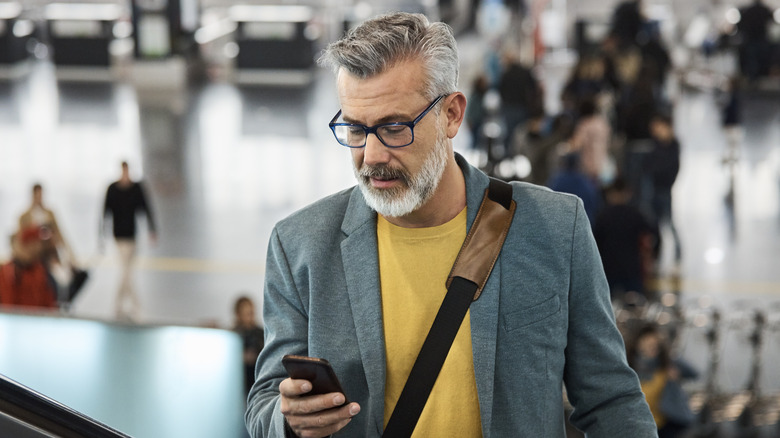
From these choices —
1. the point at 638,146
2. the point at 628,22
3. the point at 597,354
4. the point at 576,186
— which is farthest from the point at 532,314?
the point at 628,22

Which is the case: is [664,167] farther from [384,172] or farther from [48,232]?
[384,172]

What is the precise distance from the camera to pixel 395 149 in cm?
204

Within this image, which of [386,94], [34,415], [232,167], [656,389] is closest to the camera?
[34,415]

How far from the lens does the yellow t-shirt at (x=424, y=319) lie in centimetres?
212

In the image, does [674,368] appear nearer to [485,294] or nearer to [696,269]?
[696,269]

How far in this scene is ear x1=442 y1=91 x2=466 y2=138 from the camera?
84.5 inches

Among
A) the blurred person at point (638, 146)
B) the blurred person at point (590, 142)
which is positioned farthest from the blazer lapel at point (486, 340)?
the blurred person at point (638, 146)

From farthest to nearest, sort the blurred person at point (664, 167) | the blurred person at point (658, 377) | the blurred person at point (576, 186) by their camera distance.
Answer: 1. the blurred person at point (664, 167)
2. the blurred person at point (576, 186)
3. the blurred person at point (658, 377)

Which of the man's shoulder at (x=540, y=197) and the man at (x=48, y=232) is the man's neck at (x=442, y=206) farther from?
the man at (x=48, y=232)

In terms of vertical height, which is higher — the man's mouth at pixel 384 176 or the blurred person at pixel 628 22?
the blurred person at pixel 628 22

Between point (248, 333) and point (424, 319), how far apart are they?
4994 mm

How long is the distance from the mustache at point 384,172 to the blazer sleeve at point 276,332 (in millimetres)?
278

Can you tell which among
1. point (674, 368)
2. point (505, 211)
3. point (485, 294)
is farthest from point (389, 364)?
point (674, 368)

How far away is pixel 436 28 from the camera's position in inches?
82.9
